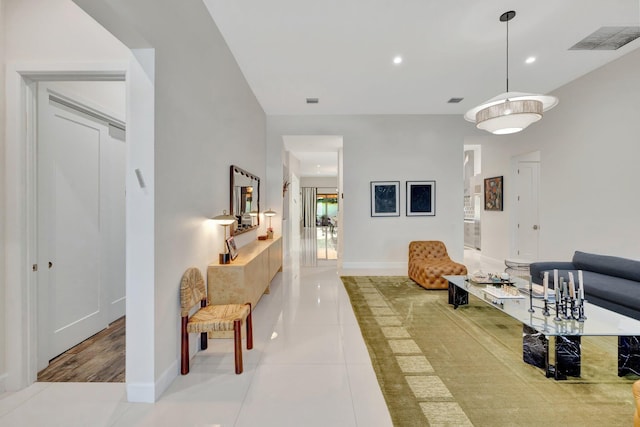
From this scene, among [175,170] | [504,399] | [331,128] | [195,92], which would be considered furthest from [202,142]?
[331,128]

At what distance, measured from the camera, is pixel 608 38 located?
3709mm

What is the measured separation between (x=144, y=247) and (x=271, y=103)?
4725 mm

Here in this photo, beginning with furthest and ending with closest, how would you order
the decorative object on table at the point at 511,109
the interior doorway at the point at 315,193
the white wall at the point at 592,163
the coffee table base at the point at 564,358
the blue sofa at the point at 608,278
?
the interior doorway at the point at 315,193
the white wall at the point at 592,163
the blue sofa at the point at 608,278
the decorative object on table at the point at 511,109
the coffee table base at the point at 564,358

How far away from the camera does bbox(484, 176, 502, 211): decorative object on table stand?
6.95 metres

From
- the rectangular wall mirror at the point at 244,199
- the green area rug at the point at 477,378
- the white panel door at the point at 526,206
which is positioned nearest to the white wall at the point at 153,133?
the rectangular wall mirror at the point at 244,199

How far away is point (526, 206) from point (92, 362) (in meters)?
8.04

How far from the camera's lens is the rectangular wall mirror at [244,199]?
3979 millimetres

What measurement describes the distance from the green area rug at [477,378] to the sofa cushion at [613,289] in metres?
0.55

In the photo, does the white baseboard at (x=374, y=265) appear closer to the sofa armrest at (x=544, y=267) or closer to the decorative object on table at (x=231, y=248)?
the sofa armrest at (x=544, y=267)

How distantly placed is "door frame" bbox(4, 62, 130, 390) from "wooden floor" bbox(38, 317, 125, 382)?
0.74 feet

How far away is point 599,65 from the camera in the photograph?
4.44 meters

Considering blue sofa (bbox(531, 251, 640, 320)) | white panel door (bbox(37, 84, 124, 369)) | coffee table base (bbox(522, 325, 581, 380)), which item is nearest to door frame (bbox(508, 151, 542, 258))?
blue sofa (bbox(531, 251, 640, 320))

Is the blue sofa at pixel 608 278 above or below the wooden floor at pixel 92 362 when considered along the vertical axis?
above

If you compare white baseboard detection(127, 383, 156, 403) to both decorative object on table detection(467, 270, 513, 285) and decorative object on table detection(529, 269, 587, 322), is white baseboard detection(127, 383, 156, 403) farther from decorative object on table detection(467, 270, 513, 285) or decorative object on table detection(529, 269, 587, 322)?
decorative object on table detection(467, 270, 513, 285)
